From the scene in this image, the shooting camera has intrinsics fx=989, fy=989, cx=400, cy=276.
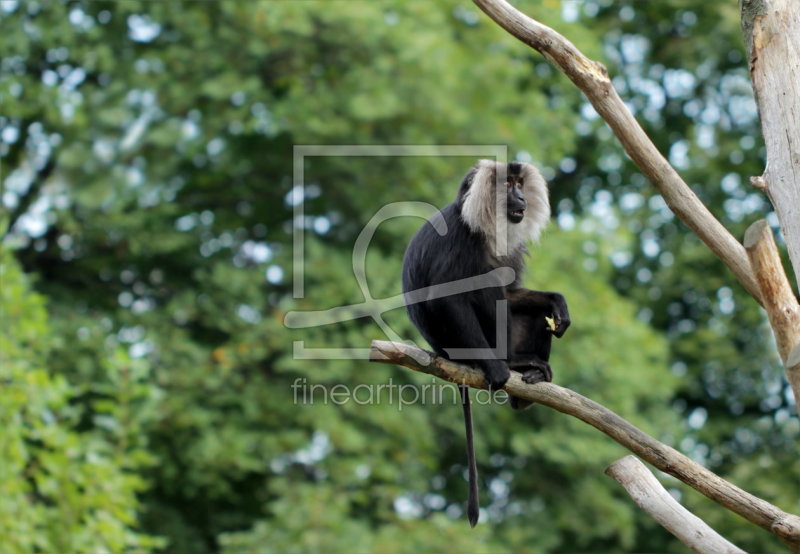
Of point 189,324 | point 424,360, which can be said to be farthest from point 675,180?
point 189,324

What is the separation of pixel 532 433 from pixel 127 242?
4.39m

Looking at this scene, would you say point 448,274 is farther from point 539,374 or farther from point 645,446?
point 645,446

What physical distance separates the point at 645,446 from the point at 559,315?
49.3 inches

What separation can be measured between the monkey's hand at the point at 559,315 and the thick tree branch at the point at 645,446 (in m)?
0.41

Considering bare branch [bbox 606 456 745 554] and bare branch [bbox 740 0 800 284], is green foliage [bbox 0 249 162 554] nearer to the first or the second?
bare branch [bbox 606 456 745 554]

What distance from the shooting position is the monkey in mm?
4867

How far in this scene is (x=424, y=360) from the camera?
14.6ft

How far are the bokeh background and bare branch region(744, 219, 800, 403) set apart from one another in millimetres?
5140

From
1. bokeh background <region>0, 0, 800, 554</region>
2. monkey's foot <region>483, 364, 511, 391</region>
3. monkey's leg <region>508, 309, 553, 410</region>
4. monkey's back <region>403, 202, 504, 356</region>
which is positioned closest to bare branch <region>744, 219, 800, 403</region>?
monkey's foot <region>483, 364, 511, 391</region>

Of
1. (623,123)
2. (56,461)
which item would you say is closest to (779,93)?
(623,123)

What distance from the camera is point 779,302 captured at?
11.2 ft

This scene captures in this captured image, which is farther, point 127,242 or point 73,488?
point 127,242

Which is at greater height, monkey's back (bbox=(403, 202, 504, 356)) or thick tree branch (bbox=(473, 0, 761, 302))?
thick tree branch (bbox=(473, 0, 761, 302))

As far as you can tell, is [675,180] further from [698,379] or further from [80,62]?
[698,379]
